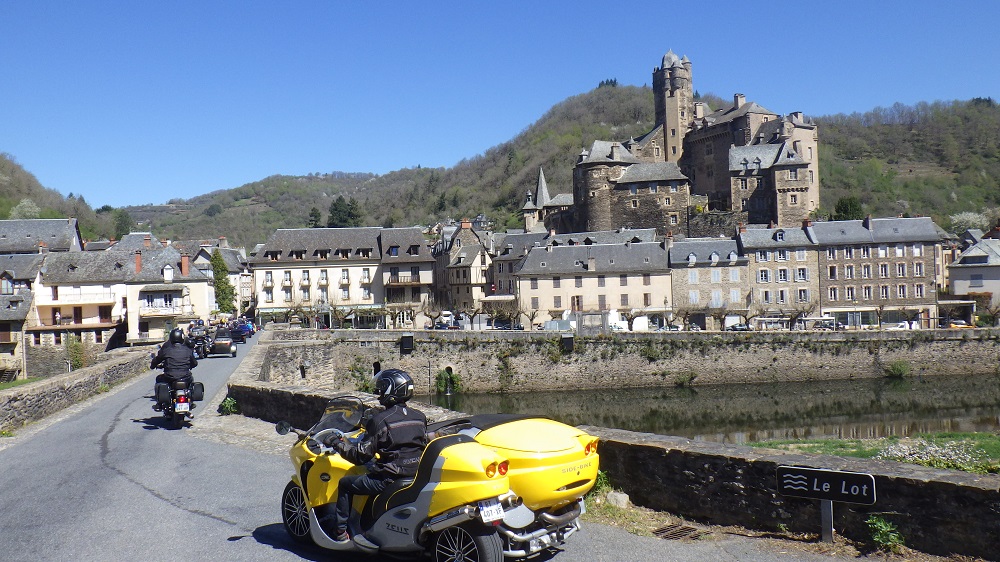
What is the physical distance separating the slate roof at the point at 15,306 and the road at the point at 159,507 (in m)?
42.0

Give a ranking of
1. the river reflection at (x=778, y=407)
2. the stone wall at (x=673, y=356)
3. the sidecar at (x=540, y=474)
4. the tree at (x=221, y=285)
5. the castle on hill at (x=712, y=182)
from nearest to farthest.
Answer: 1. the sidecar at (x=540, y=474)
2. the river reflection at (x=778, y=407)
3. the stone wall at (x=673, y=356)
4. the tree at (x=221, y=285)
5. the castle on hill at (x=712, y=182)

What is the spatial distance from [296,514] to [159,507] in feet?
6.79

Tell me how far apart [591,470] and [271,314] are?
6050 cm

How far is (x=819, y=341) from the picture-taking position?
4262 centimetres

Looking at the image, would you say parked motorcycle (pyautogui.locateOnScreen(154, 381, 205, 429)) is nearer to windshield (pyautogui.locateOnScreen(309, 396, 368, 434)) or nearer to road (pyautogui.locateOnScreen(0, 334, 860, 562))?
road (pyautogui.locateOnScreen(0, 334, 860, 562))

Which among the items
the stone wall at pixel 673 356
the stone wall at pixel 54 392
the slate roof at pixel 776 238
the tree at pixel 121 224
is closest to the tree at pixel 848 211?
the slate roof at pixel 776 238

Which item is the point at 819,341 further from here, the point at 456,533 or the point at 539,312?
the point at 456,533

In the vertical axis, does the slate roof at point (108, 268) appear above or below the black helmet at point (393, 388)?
above

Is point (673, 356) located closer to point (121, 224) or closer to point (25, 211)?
point (25, 211)

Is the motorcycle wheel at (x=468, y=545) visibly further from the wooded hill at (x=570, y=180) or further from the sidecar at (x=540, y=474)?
the wooded hill at (x=570, y=180)

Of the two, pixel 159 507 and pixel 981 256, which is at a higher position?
pixel 981 256

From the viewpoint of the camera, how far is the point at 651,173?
264 ft

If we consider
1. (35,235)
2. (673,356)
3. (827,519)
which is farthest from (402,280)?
(827,519)

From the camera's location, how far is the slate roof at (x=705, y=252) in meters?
56.1
